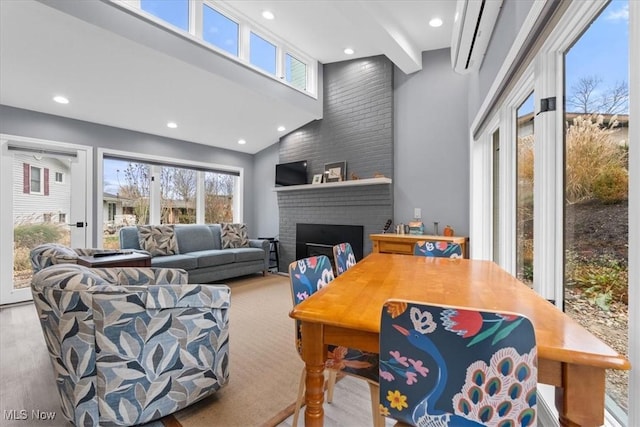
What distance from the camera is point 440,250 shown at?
2482mm

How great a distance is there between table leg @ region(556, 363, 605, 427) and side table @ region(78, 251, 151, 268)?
122 inches

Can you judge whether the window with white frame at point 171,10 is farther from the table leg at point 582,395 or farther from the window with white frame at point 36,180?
the table leg at point 582,395

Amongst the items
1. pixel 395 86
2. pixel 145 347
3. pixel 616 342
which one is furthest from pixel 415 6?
pixel 145 347

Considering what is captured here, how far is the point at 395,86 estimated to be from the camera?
437cm

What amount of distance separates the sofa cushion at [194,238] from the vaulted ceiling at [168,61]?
1.54 meters

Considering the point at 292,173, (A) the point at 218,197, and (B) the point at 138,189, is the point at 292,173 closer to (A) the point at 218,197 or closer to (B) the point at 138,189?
(A) the point at 218,197


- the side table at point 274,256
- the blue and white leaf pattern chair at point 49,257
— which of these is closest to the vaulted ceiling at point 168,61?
the blue and white leaf pattern chair at point 49,257

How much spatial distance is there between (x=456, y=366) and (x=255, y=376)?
168 centimetres

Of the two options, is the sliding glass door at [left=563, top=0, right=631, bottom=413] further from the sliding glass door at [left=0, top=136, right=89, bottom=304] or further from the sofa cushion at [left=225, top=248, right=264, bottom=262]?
the sliding glass door at [left=0, top=136, right=89, bottom=304]

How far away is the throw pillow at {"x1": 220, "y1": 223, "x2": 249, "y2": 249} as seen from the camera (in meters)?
5.12

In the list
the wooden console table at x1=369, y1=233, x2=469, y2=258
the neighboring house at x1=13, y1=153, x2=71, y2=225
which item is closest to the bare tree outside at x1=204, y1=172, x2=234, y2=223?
the neighboring house at x1=13, y1=153, x2=71, y2=225

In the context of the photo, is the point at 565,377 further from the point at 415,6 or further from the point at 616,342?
the point at 415,6

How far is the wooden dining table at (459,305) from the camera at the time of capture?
2.45 feet

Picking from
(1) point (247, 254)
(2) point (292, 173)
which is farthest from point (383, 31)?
(1) point (247, 254)
